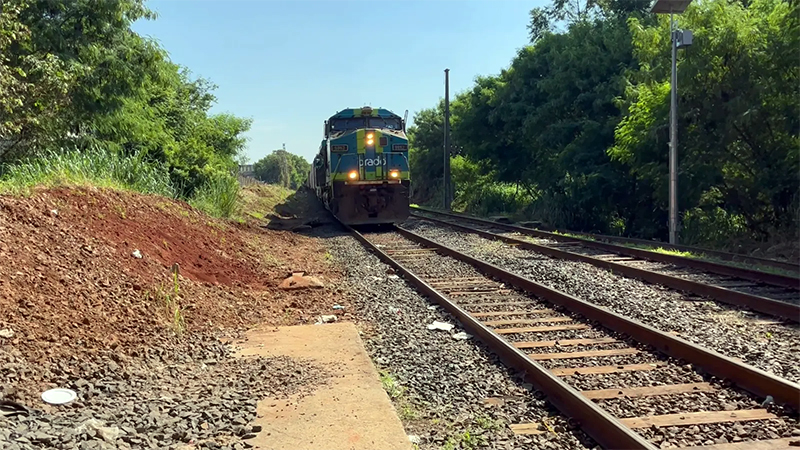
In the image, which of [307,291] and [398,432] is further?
[307,291]

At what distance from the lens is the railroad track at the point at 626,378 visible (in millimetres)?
3717

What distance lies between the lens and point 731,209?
1527cm

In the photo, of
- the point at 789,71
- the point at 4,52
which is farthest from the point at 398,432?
the point at 789,71

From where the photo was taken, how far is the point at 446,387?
465 cm

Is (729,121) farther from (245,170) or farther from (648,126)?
(245,170)

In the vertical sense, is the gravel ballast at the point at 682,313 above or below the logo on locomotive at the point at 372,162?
below

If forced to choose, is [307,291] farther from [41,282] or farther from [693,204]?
[693,204]

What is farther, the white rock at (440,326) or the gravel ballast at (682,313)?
the white rock at (440,326)

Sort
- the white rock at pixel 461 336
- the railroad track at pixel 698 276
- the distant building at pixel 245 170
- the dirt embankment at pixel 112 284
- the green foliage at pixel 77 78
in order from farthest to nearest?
the distant building at pixel 245 170
the green foliage at pixel 77 78
the railroad track at pixel 698 276
the white rock at pixel 461 336
the dirt embankment at pixel 112 284

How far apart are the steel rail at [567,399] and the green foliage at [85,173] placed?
6022mm

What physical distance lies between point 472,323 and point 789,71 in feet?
34.6

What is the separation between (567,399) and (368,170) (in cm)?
1424

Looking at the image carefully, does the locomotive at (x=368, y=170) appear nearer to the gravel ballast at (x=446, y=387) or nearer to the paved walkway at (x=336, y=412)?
the gravel ballast at (x=446, y=387)

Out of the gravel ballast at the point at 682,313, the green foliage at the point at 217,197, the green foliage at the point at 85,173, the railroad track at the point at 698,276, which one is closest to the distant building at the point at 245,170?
the green foliage at the point at 217,197
